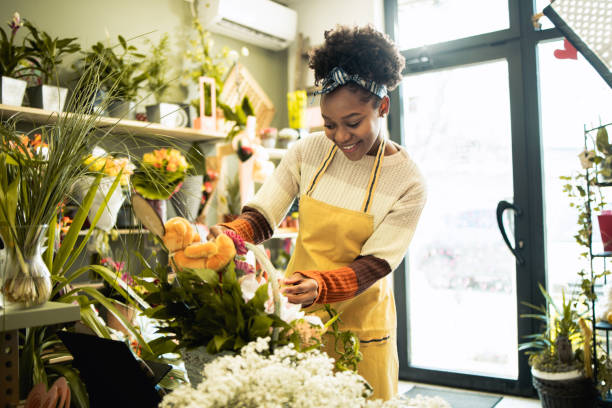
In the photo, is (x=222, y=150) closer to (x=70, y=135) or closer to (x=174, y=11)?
(x=174, y=11)

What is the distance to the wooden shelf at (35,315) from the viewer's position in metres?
0.81

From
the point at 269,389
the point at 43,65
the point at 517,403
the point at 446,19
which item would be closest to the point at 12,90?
the point at 43,65

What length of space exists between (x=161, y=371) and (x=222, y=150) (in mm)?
2504

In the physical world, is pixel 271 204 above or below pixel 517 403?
above

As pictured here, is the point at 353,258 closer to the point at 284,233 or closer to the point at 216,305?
the point at 216,305

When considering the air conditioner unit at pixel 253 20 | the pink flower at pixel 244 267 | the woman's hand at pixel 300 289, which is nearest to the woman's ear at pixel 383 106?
the woman's hand at pixel 300 289

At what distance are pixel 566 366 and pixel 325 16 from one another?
9.38 ft

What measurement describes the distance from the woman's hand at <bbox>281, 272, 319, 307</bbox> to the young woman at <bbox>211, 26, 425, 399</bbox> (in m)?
0.05

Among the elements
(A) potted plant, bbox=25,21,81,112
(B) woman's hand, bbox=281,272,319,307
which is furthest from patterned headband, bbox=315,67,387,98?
(A) potted plant, bbox=25,21,81,112

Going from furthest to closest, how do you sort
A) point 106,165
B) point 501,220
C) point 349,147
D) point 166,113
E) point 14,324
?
point 501,220, point 166,113, point 106,165, point 349,147, point 14,324

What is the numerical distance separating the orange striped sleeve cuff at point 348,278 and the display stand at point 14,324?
0.50 m

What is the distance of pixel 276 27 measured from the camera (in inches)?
153

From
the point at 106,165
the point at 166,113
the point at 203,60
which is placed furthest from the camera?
the point at 203,60

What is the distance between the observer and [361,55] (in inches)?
51.8
